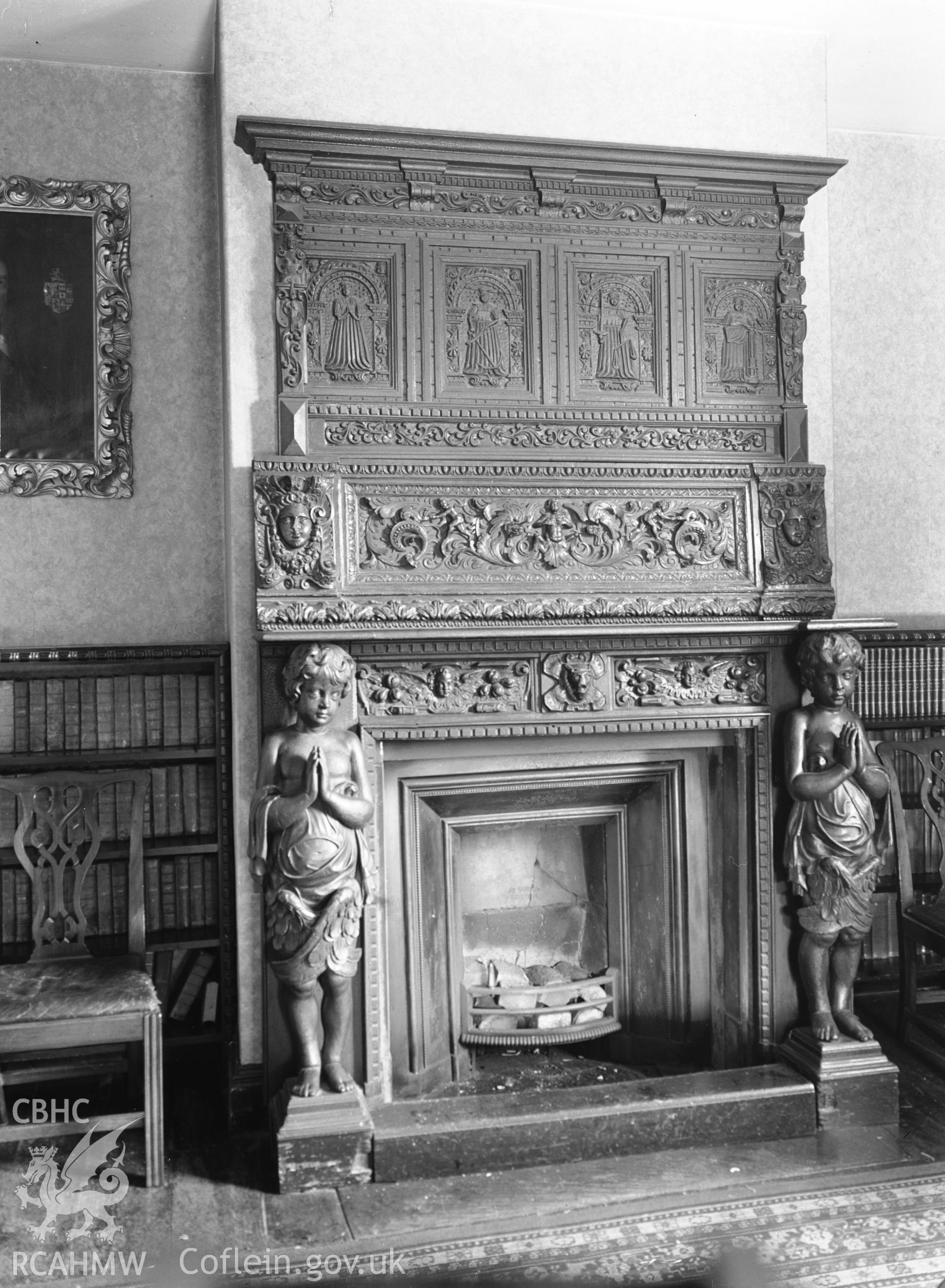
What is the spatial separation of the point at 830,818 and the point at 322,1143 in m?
1.76

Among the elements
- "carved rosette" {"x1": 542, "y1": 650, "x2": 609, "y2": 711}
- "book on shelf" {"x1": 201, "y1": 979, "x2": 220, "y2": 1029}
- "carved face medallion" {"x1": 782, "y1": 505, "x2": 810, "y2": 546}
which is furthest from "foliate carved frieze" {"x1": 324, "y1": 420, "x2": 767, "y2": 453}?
"book on shelf" {"x1": 201, "y1": 979, "x2": 220, "y2": 1029}

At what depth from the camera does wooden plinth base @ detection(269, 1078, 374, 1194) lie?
282cm

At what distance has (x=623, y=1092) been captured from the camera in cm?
308

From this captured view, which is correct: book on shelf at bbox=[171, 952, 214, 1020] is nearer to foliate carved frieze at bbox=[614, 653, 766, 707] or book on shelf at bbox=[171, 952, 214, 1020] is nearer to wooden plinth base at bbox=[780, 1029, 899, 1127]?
foliate carved frieze at bbox=[614, 653, 766, 707]

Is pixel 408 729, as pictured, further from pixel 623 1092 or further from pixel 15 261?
pixel 15 261

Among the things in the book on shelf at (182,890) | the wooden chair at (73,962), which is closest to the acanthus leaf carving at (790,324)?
the wooden chair at (73,962)

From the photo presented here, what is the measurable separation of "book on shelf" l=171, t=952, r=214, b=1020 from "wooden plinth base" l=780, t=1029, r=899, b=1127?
197 centimetres

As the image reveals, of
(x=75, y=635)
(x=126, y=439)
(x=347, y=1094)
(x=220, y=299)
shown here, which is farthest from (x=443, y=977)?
(x=220, y=299)

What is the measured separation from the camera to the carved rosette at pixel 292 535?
2961mm

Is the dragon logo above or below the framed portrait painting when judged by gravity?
below

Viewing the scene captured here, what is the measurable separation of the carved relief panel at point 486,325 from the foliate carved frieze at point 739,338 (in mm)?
556

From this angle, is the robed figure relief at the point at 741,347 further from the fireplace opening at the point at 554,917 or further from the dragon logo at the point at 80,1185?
the dragon logo at the point at 80,1185

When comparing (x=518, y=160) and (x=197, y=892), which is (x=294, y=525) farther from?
(x=197, y=892)

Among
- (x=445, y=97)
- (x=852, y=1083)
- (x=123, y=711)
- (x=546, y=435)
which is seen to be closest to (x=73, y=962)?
(x=123, y=711)
